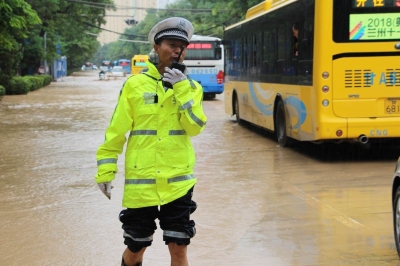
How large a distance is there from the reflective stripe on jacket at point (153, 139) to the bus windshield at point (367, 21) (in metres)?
7.48

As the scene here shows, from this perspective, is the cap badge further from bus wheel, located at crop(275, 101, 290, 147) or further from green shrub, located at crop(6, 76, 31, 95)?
green shrub, located at crop(6, 76, 31, 95)

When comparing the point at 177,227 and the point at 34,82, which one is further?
the point at 34,82

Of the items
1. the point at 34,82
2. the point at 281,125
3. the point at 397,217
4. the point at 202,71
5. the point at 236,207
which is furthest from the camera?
the point at 34,82

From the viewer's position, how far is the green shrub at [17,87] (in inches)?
1636

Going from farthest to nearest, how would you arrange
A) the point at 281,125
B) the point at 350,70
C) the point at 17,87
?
the point at 17,87 < the point at 281,125 < the point at 350,70

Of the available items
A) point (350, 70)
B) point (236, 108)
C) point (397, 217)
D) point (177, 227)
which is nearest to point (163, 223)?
point (177, 227)

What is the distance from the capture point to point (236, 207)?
8414 millimetres

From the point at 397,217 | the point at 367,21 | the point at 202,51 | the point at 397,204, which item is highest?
the point at 367,21

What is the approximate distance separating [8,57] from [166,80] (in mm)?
33969

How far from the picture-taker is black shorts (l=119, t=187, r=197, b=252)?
446 cm

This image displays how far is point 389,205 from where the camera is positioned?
8328mm

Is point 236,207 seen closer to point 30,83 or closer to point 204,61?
point 204,61

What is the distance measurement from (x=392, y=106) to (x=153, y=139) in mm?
8077

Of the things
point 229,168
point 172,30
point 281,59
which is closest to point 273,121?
point 281,59
